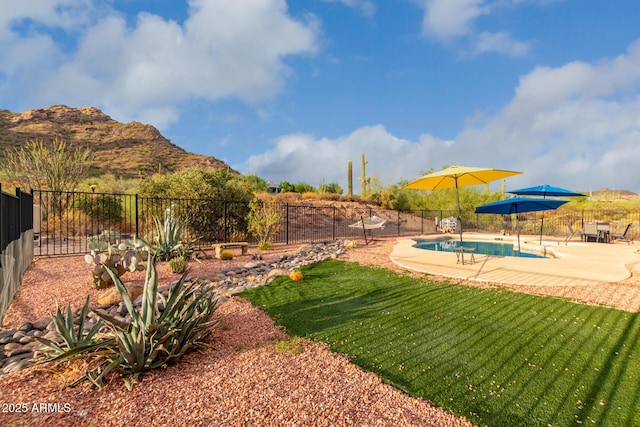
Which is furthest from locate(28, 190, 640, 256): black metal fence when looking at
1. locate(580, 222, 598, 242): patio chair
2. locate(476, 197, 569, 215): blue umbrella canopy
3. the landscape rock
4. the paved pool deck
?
locate(476, 197, 569, 215): blue umbrella canopy

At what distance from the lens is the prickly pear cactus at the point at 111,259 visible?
4.93 metres

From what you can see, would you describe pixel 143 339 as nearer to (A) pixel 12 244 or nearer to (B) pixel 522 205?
(A) pixel 12 244

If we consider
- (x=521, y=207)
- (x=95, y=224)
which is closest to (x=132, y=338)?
(x=521, y=207)

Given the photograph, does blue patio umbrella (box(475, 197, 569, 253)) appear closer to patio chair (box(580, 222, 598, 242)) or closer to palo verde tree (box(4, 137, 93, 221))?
patio chair (box(580, 222, 598, 242))

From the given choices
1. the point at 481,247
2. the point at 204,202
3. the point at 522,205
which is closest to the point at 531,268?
the point at 522,205

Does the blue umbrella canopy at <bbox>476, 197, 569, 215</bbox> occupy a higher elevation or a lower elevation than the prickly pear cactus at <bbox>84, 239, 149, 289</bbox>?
higher

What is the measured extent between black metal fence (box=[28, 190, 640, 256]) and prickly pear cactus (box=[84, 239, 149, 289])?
1.54 m

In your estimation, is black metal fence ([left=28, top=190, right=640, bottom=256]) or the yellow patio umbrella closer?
the yellow patio umbrella

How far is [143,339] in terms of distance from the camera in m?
2.56

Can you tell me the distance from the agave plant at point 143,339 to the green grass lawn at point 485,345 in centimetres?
124

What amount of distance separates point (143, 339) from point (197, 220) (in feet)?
30.9

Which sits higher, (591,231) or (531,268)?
(591,231)

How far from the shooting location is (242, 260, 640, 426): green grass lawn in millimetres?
2252

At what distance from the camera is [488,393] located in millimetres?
2375
